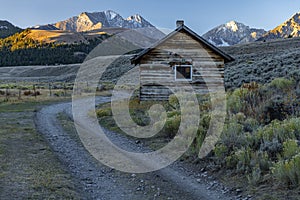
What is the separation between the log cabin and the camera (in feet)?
59.9

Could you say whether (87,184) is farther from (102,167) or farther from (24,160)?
(24,160)

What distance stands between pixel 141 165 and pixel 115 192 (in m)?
1.60

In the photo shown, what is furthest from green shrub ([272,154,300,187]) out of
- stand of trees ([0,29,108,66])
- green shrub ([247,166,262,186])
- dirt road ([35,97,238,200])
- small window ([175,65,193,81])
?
stand of trees ([0,29,108,66])

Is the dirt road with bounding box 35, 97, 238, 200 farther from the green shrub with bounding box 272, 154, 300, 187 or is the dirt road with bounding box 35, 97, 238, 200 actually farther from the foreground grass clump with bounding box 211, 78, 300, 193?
the green shrub with bounding box 272, 154, 300, 187

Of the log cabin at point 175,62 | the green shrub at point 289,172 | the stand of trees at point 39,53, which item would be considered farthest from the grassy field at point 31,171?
the stand of trees at point 39,53

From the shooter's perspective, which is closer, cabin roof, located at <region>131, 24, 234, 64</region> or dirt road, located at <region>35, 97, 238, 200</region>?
dirt road, located at <region>35, 97, 238, 200</region>

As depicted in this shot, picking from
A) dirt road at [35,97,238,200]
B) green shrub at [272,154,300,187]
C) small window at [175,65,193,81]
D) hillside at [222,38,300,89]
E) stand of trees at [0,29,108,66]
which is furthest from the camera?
stand of trees at [0,29,108,66]

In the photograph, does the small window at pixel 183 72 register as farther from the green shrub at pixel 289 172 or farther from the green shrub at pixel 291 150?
the green shrub at pixel 289 172

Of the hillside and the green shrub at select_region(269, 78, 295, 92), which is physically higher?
the hillside

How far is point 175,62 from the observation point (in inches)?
719

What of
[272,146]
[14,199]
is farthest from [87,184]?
[272,146]

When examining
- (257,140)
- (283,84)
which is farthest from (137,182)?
(283,84)

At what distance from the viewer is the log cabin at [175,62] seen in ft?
59.9

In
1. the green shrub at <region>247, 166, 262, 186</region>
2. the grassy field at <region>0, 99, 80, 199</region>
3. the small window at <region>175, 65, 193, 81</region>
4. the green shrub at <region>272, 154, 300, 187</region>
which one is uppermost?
the small window at <region>175, 65, 193, 81</region>
